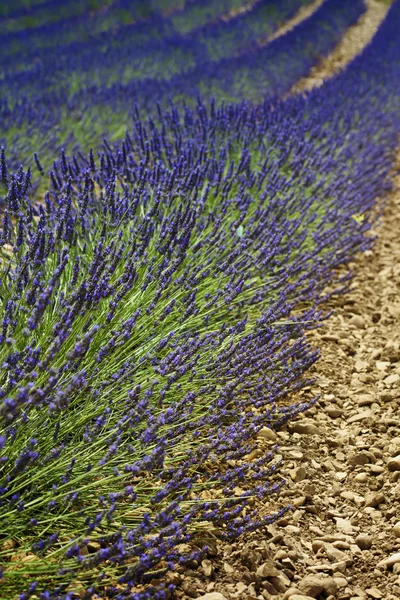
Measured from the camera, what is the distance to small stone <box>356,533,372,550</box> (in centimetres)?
191

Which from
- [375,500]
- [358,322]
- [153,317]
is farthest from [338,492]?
[358,322]

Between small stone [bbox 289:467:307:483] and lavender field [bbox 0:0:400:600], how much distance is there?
0.19 feet

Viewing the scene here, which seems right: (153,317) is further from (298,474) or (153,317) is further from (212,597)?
(212,597)

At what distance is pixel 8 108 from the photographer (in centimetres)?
519

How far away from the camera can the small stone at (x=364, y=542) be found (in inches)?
75.2

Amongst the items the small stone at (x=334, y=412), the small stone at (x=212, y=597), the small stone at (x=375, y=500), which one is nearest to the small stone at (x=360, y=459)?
the small stone at (x=375, y=500)

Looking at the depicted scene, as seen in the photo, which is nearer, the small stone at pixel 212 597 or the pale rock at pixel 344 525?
the small stone at pixel 212 597

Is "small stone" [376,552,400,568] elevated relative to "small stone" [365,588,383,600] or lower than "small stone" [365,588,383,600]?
lower

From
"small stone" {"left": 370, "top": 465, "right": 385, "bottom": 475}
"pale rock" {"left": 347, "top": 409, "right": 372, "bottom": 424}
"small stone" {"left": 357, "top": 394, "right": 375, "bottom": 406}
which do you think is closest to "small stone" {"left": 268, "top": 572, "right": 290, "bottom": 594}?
"small stone" {"left": 370, "top": 465, "right": 385, "bottom": 475}

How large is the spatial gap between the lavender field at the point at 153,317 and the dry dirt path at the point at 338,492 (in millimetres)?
77

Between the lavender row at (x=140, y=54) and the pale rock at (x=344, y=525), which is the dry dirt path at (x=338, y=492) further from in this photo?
the lavender row at (x=140, y=54)

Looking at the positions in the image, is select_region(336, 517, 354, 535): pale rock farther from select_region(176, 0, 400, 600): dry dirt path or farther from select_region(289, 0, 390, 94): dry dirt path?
select_region(289, 0, 390, 94): dry dirt path

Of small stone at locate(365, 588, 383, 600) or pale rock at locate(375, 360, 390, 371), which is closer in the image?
small stone at locate(365, 588, 383, 600)

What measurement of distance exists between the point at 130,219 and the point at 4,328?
90cm
